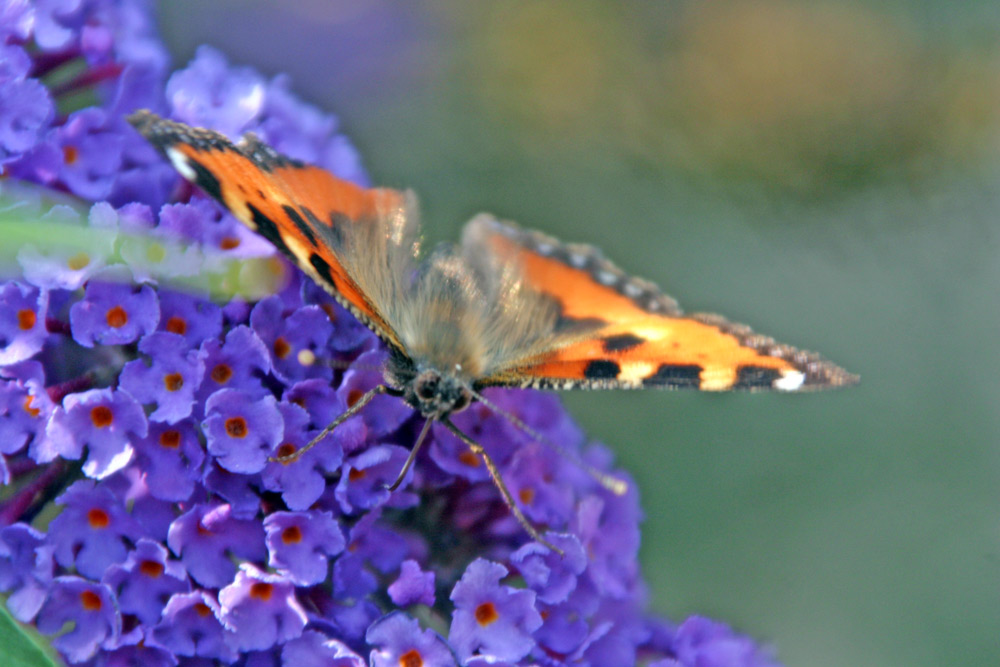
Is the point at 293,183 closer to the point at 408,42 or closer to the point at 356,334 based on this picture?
the point at 356,334

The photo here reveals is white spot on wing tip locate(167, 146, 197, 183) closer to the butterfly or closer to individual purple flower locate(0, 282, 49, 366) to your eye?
the butterfly

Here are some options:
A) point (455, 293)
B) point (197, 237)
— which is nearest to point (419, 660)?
point (455, 293)

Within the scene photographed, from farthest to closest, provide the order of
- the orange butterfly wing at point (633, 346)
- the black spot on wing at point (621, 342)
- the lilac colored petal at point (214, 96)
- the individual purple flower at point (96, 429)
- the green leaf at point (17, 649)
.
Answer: the lilac colored petal at point (214, 96) < the black spot on wing at point (621, 342) < the orange butterfly wing at point (633, 346) < the individual purple flower at point (96, 429) < the green leaf at point (17, 649)

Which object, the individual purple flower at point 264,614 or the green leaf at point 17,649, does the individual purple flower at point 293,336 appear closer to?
the individual purple flower at point 264,614

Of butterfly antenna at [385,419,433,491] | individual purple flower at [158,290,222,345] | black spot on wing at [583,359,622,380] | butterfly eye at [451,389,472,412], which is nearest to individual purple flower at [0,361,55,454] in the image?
individual purple flower at [158,290,222,345]

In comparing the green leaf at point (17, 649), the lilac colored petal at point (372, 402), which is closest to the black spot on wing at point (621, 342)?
the lilac colored petal at point (372, 402)
